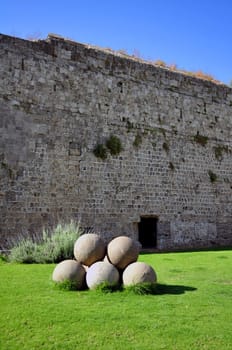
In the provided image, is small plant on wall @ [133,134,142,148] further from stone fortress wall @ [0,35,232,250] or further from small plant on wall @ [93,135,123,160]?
small plant on wall @ [93,135,123,160]

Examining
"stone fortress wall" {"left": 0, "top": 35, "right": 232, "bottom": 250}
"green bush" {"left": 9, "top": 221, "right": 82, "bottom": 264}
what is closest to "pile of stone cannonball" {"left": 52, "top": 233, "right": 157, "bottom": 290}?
"green bush" {"left": 9, "top": 221, "right": 82, "bottom": 264}

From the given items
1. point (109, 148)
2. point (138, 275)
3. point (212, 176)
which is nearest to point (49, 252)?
point (138, 275)

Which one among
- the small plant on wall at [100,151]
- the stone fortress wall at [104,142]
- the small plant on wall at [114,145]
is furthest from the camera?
the small plant on wall at [114,145]

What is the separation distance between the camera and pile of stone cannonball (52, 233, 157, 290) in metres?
6.70

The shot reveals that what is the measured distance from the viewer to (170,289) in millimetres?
7246

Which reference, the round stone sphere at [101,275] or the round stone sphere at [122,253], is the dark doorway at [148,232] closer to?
the round stone sphere at [122,253]

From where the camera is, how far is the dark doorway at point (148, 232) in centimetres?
1498

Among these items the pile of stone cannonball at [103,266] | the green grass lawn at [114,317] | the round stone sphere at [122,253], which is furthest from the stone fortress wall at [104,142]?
the round stone sphere at [122,253]

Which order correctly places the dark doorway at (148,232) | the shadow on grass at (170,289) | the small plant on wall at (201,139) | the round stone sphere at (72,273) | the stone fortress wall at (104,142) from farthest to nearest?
the small plant on wall at (201,139), the dark doorway at (148,232), the stone fortress wall at (104,142), the shadow on grass at (170,289), the round stone sphere at (72,273)

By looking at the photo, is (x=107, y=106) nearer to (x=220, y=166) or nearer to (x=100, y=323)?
(x=220, y=166)

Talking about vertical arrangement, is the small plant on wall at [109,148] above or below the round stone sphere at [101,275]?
above

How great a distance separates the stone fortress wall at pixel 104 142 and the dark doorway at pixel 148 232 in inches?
6.7

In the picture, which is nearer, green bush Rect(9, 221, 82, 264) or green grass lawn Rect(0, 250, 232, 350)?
green grass lawn Rect(0, 250, 232, 350)

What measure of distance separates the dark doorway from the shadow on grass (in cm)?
739
